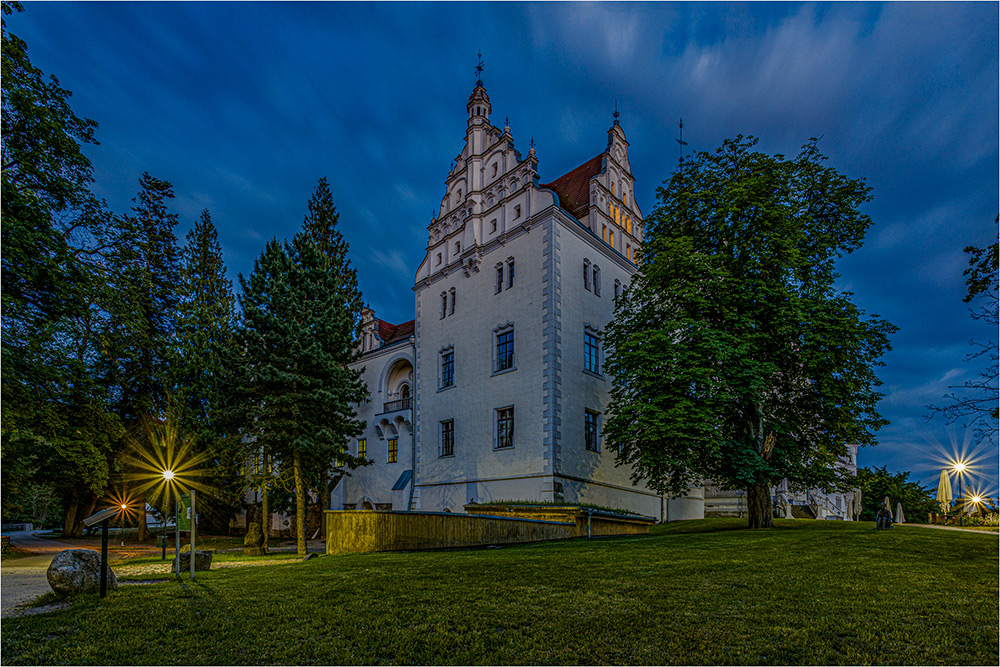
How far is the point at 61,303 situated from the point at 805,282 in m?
22.8

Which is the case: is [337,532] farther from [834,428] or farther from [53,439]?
[834,428]

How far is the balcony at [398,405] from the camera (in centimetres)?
3576

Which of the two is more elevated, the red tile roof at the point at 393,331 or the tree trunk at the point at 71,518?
the red tile roof at the point at 393,331

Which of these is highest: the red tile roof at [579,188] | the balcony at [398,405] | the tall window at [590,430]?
the red tile roof at [579,188]

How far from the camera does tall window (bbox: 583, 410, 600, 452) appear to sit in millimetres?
26094

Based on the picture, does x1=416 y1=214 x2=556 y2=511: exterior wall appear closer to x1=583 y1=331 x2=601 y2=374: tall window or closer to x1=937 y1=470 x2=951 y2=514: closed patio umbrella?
x1=583 y1=331 x2=601 y2=374: tall window

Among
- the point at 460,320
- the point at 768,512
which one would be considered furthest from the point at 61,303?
the point at 768,512

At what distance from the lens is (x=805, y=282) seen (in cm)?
1989

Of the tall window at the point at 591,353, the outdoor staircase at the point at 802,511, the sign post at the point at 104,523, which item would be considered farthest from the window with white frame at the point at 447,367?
the outdoor staircase at the point at 802,511

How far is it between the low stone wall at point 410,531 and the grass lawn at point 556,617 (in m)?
5.42

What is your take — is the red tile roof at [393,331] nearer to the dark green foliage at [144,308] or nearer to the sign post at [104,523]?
the dark green foliage at [144,308]

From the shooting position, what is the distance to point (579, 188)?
3102 centimetres

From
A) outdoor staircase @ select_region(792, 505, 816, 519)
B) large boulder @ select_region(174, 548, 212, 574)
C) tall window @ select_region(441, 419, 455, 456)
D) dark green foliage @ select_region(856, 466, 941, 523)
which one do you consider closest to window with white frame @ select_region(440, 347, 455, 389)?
tall window @ select_region(441, 419, 455, 456)

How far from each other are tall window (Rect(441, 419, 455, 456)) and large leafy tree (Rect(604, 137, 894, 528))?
36.5ft
